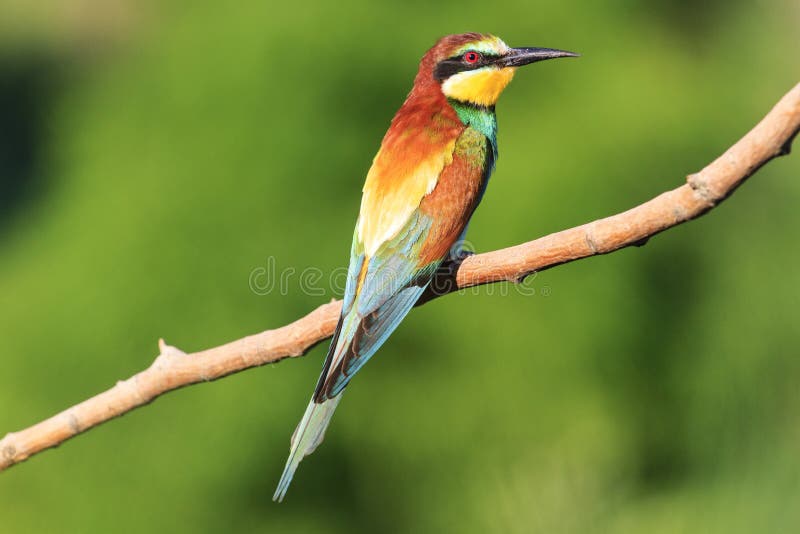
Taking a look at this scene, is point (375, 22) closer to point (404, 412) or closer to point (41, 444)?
point (404, 412)

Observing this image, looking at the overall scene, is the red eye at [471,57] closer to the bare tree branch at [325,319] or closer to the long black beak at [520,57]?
the long black beak at [520,57]

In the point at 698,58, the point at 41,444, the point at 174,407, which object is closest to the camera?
the point at 41,444

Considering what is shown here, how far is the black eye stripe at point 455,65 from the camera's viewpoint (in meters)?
1.54

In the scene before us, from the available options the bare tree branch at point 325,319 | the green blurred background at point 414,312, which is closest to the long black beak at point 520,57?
the bare tree branch at point 325,319

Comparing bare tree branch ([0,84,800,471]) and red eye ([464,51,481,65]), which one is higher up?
red eye ([464,51,481,65])

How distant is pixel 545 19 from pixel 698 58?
48 centimetres

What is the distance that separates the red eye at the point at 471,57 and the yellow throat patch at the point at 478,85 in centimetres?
2

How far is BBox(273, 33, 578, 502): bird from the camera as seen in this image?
1303mm

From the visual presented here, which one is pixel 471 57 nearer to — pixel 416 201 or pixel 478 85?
pixel 478 85

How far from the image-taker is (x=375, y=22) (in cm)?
234

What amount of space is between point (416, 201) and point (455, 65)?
0.93 feet

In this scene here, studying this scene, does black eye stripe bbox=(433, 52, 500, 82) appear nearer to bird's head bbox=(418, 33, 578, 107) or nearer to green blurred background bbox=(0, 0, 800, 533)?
bird's head bbox=(418, 33, 578, 107)

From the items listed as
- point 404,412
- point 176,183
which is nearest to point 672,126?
point 404,412

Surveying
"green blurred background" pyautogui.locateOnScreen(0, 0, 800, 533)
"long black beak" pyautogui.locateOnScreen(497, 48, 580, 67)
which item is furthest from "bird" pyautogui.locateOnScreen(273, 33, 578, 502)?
"green blurred background" pyautogui.locateOnScreen(0, 0, 800, 533)
